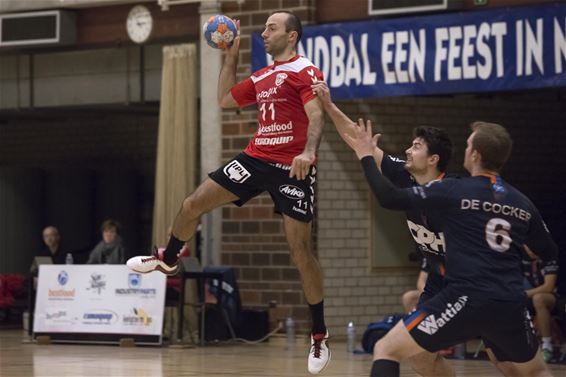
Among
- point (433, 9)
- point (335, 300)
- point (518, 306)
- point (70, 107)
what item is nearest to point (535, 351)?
point (518, 306)

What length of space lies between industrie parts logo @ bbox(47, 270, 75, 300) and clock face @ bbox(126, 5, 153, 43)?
12.0 ft

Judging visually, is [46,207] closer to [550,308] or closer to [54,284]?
[54,284]

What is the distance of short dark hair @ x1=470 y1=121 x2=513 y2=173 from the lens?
8055 mm

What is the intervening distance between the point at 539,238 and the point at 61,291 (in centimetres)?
1109

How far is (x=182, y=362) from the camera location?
1517 cm

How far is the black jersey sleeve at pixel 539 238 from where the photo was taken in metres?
8.22

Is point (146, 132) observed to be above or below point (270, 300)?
above

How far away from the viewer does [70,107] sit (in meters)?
21.3

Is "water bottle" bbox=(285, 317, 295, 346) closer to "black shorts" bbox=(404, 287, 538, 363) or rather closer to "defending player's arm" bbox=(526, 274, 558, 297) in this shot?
"defending player's arm" bbox=(526, 274, 558, 297)

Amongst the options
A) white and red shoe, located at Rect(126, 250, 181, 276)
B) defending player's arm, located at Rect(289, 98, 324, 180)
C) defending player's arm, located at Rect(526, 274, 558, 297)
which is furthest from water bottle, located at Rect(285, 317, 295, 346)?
defending player's arm, located at Rect(289, 98, 324, 180)

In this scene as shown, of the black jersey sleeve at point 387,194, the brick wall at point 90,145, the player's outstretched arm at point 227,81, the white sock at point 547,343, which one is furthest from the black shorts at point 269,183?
the brick wall at point 90,145

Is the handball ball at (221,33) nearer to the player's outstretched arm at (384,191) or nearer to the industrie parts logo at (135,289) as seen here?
the player's outstretched arm at (384,191)

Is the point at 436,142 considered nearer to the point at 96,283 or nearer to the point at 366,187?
the point at 96,283

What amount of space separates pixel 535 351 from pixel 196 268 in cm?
1005
